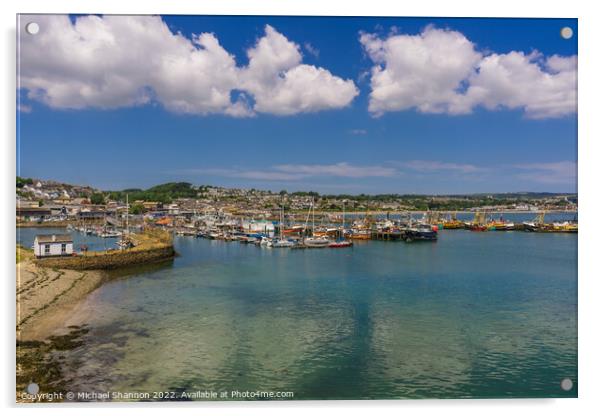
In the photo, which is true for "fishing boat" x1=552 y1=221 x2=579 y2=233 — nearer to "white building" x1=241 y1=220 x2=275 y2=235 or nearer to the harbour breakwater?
Answer: "white building" x1=241 y1=220 x2=275 y2=235

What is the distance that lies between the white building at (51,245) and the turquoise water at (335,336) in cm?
132

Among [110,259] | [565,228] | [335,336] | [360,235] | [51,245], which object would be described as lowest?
[335,336]

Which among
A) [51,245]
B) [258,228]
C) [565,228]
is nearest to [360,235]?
[258,228]

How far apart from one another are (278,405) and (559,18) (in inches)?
173

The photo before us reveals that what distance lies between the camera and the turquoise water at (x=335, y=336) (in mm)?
3982

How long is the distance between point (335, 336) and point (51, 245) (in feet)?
22.4

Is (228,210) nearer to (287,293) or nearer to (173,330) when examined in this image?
(287,293)

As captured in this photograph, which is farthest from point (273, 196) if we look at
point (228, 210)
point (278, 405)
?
point (278, 405)

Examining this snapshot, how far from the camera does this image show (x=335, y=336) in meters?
5.10

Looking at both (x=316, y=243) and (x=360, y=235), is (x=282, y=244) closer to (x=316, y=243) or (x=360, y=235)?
(x=316, y=243)

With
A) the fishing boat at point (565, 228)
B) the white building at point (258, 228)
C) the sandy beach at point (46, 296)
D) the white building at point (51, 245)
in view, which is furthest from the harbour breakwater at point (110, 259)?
the fishing boat at point (565, 228)

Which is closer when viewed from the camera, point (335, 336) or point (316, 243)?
point (335, 336)

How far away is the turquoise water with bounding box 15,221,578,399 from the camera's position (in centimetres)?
398

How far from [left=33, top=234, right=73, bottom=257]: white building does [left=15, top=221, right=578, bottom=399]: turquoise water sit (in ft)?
4.33
